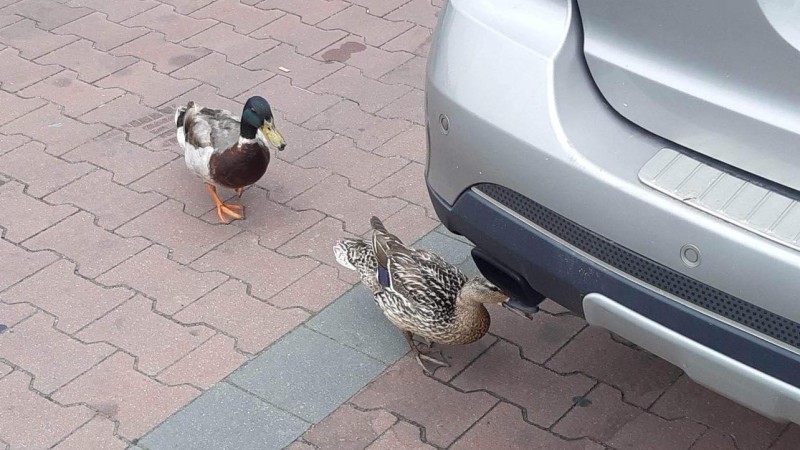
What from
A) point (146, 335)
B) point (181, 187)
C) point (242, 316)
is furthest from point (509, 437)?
point (181, 187)

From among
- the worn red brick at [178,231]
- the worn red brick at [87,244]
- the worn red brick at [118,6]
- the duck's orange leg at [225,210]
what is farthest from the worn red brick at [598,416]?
the worn red brick at [118,6]

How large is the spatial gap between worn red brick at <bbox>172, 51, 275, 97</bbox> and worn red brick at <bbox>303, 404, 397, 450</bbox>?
8.96 ft

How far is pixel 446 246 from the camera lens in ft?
16.2

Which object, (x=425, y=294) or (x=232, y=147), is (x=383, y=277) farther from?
(x=232, y=147)

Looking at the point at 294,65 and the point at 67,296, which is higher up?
the point at 294,65

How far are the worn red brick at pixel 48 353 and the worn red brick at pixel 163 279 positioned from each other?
347 mm

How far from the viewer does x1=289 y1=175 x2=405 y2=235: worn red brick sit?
5184 mm

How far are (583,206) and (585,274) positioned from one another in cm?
20

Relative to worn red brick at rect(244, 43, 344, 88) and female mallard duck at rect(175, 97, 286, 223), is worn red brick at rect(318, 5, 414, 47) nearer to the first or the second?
worn red brick at rect(244, 43, 344, 88)

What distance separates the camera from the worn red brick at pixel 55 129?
588cm

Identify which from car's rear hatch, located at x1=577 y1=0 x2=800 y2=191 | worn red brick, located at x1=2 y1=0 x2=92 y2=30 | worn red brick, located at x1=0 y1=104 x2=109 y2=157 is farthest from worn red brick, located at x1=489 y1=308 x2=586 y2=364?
worn red brick, located at x1=2 y1=0 x2=92 y2=30

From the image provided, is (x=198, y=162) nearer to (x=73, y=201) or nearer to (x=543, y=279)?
(x=73, y=201)

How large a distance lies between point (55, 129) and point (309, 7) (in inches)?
79.5

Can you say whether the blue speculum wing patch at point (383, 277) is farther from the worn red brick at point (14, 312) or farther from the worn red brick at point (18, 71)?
the worn red brick at point (18, 71)
